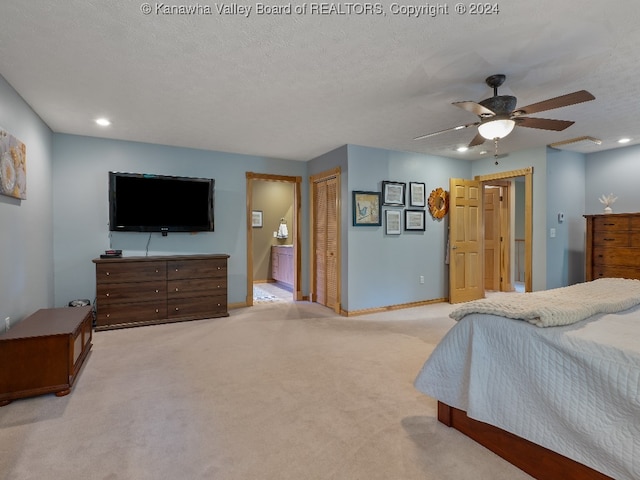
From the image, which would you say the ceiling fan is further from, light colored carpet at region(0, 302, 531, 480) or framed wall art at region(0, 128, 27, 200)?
framed wall art at region(0, 128, 27, 200)

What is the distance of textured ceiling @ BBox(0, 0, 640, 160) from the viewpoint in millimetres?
1948

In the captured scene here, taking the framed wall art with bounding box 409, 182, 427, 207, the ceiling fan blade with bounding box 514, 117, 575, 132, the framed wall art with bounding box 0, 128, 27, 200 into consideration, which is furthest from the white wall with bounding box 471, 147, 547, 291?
the framed wall art with bounding box 0, 128, 27, 200

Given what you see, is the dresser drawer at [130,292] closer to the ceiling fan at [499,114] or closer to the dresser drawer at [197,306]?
the dresser drawer at [197,306]

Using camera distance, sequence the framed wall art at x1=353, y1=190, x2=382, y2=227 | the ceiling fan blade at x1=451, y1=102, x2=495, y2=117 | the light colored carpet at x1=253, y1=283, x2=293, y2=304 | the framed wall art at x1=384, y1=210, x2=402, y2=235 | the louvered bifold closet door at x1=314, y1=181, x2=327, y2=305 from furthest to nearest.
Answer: the light colored carpet at x1=253, y1=283, x2=293, y2=304 → the louvered bifold closet door at x1=314, y1=181, x2=327, y2=305 → the framed wall art at x1=384, y1=210, x2=402, y2=235 → the framed wall art at x1=353, y1=190, x2=382, y2=227 → the ceiling fan blade at x1=451, y1=102, x2=495, y2=117

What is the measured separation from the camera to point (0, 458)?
69.9 inches

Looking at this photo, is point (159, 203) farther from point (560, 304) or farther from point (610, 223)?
point (610, 223)

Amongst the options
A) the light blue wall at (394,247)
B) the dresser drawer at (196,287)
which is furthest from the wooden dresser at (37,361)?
A: the light blue wall at (394,247)

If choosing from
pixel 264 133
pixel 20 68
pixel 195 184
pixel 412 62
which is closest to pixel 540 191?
pixel 412 62

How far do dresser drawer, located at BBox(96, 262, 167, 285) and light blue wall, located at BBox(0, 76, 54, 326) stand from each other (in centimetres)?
55

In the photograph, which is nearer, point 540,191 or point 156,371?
point 156,371

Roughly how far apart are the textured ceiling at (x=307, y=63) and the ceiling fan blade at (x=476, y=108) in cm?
27

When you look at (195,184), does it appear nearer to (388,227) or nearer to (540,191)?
(388,227)

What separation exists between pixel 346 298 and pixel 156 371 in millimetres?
2557

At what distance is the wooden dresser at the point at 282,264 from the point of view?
7063 mm
